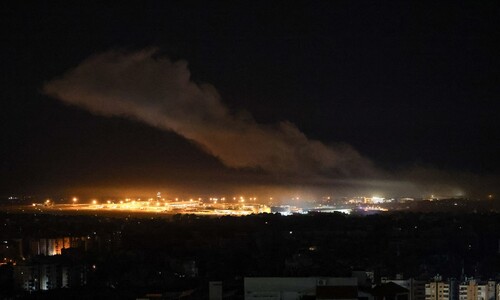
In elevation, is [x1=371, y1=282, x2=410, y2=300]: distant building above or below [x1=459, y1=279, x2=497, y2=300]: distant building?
above

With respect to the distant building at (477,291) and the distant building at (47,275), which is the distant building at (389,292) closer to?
the distant building at (477,291)

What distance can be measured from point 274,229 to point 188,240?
2.35 m

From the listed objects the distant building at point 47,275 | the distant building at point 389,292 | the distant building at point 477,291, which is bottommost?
the distant building at point 47,275

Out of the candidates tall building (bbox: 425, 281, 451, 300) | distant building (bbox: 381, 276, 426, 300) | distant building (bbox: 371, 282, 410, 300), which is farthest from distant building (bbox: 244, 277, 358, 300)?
tall building (bbox: 425, 281, 451, 300)

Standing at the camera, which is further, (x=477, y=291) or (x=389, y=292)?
(x=477, y=291)

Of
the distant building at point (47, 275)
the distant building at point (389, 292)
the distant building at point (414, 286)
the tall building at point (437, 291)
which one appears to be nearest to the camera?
the distant building at point (389, 292)

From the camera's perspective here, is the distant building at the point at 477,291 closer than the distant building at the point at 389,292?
No

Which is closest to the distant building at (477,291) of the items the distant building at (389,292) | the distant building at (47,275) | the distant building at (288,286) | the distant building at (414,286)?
the distant building at (414,286)

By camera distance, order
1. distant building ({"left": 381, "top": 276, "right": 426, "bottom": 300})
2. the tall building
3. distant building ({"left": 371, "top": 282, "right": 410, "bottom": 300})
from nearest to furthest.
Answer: distant building ({"left": 371, "top": 282, "right": 410, "bottom": 300}), distant building ({"left": 381, "top": 276, "right": 426, "bottom": 300}), the tall building

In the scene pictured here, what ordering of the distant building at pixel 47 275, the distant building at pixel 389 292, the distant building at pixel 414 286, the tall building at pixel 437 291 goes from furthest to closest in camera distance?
the distant building at pixel 47 275
the tall building at pixel 437 291
the distant building at pixel 414 286
the distant building at pixel 389 292

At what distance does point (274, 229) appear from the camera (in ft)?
61.2

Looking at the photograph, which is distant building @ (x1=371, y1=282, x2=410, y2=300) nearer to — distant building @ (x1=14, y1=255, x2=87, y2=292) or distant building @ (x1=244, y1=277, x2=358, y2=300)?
distant building @ (x1=244, y1=277, x2=358, y2=300)

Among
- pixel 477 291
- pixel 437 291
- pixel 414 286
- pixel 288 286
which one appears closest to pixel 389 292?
pixel 288 286

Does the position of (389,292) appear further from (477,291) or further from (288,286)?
(477,291)
